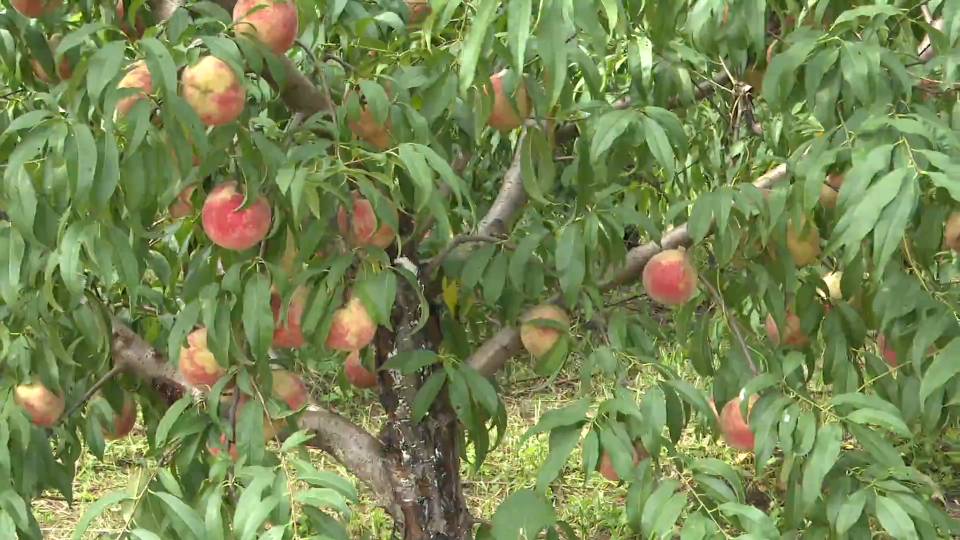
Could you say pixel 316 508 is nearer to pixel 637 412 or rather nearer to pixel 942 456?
pixel 637 412

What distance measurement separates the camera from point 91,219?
2.79 ft

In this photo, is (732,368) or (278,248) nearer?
(278,248)

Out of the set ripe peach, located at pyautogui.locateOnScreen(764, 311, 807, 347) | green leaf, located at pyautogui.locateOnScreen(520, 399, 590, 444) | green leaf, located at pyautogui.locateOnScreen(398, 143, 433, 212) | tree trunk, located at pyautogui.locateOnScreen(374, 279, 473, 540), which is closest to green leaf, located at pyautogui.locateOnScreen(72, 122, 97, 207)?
green leaf, located at pyautogui.locateOnScreen(398, 143, 433, 212)

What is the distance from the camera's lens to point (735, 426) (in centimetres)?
119

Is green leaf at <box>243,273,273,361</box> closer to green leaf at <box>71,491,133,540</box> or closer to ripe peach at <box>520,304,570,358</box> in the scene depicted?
green leaf at <box>71,491,133,540</box>

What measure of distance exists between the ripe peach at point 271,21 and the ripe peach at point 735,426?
70 centimetres

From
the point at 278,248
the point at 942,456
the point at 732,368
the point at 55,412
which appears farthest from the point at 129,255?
the point at 942,456

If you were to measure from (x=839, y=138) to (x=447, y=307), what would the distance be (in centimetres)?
62

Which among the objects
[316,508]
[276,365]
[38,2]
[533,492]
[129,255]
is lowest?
[276,365]

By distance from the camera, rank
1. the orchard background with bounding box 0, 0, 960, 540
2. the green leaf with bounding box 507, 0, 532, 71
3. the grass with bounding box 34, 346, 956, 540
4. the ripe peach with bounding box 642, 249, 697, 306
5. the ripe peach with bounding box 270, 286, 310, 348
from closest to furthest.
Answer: the green leaf with bounding box 507, 0, 532, 71 → the orchard background with bounding box 0, 0, 960, 540 → the ripe peach with bounding box 270, 286, 310, 348 → the ripe peach with bounding box 642, 249, 697, 306 → the grass with bounding box 34, 346, 956, 540

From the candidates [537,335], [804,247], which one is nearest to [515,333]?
[537,335]

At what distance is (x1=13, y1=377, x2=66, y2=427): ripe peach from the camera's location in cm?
118

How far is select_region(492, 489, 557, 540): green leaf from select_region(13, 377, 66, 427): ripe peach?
0.59 m

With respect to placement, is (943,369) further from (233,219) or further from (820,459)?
(233,219)
